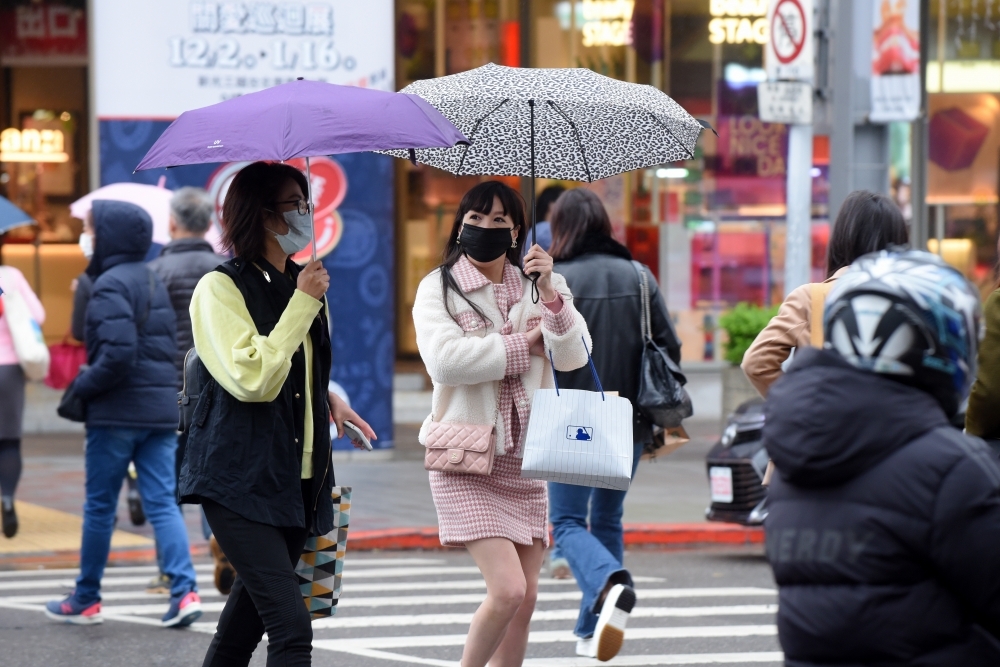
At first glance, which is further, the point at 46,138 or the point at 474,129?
the point at 46,138

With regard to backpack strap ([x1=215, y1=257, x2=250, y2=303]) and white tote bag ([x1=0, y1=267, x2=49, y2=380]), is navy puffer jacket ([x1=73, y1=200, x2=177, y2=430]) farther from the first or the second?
backpack strap ([x1=215, y1=257, x2=250, y2=303])

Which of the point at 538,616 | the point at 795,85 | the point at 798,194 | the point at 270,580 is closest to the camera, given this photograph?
the point at 270,580

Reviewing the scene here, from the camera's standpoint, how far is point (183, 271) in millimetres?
7906

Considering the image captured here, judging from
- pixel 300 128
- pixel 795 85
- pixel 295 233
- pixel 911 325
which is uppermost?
pixel 795 85

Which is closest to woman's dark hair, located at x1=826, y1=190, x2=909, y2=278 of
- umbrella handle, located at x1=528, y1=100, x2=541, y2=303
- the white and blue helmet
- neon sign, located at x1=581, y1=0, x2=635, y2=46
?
umbrella handle, located at x1=528, y1=100, x2=541, y2=303

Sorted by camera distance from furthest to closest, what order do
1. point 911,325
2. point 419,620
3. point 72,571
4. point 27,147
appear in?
1. point 27,147
2. point 72,571
3. point 419,620
4. point 911,325

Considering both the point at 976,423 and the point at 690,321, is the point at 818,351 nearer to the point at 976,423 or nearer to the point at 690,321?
the point at 976,423

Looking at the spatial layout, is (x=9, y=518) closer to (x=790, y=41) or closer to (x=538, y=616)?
(x=538, y=616)

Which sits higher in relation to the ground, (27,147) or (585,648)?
(27,147)

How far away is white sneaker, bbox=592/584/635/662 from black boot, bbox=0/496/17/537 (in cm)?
507

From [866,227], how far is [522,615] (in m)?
1.77

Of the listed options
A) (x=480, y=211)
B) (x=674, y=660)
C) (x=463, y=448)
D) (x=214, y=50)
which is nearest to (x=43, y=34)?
(x=214, y=50)

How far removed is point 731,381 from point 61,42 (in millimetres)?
7521

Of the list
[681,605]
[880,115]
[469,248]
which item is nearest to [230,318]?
[469,248]
